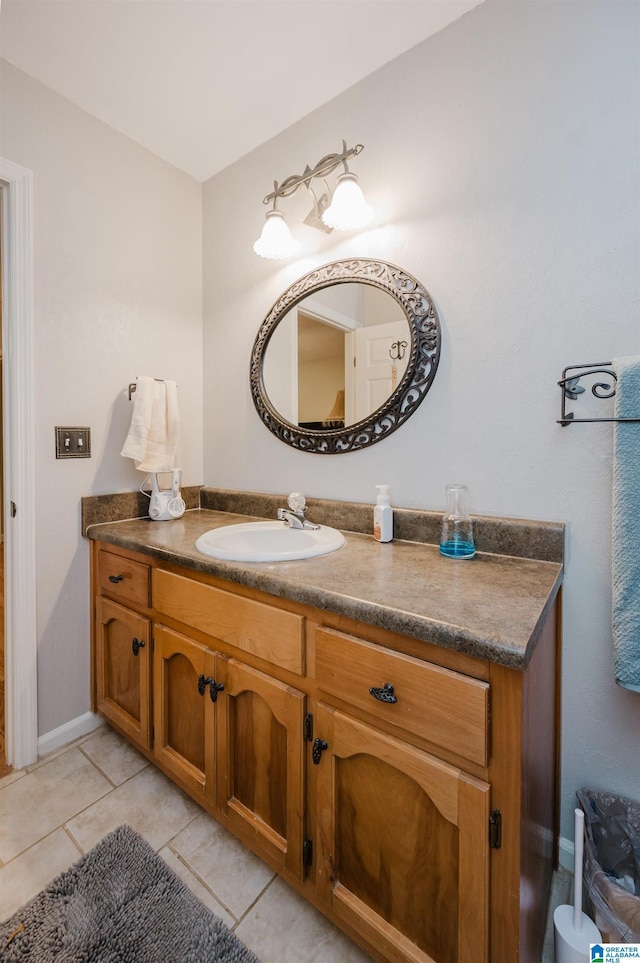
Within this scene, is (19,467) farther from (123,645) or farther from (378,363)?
(378,363)

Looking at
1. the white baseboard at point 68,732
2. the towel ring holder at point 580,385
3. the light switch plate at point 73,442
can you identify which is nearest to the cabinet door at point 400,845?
the towel ring holder at point 580,385

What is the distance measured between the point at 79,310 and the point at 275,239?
0.79 m

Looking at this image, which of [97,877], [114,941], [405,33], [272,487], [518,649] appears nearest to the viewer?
[518,649]

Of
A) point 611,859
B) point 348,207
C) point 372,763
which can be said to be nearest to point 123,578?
point 372,763

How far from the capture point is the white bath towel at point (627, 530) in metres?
0.86

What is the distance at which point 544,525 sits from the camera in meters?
1.08

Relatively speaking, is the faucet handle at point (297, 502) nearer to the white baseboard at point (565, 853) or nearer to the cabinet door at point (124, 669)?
the cabinet door at point (124, 669)

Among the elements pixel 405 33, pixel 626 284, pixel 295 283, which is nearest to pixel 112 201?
pixel 295 283

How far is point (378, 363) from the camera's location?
1.37 meters

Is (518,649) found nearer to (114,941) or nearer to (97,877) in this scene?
(114,941)

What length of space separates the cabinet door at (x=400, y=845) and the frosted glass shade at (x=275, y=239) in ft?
4.97

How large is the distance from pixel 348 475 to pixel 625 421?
0.82 m

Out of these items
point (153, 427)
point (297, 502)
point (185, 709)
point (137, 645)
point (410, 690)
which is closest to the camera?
point (410, 690)

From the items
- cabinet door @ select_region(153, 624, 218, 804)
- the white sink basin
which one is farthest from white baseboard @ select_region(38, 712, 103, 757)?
the white sink basin
